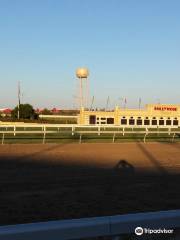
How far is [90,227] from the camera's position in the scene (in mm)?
3600

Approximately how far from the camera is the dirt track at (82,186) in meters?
9.08

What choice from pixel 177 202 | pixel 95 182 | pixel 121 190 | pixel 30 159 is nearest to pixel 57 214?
pixel 177 202

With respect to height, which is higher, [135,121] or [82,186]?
[82,186]

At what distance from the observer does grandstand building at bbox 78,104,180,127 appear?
71.4 metres

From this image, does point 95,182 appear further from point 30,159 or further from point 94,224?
point 94,224

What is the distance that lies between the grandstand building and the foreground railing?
66.8 meters

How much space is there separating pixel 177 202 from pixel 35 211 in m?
2.77

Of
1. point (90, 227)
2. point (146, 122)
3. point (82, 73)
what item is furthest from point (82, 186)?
point (82, 73)

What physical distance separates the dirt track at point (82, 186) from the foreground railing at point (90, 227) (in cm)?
446

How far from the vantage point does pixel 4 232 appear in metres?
3.45

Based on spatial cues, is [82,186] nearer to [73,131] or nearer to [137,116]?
[73,131]

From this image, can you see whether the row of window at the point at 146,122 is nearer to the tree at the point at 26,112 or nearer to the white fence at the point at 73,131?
the tree at the point at 26,112

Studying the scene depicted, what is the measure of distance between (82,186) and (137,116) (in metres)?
59.7

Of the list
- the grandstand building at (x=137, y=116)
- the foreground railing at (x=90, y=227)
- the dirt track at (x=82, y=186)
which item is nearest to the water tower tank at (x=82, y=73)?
the grandstand building at (x=137, y=116)
